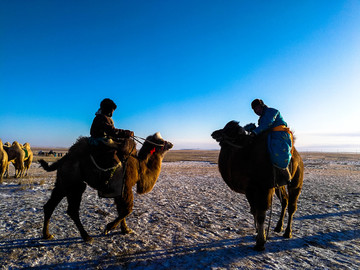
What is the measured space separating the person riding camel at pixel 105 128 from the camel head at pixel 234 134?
2.16 meters

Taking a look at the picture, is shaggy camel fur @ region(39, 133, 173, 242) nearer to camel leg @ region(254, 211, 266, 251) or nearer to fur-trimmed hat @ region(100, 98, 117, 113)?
fur-trimmed hat @ region(100, 98, 117, 113)

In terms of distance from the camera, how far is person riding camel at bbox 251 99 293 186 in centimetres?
411

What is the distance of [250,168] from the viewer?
14.0ft

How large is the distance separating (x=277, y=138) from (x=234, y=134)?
87 centimetres

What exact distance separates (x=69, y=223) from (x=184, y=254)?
352 cm

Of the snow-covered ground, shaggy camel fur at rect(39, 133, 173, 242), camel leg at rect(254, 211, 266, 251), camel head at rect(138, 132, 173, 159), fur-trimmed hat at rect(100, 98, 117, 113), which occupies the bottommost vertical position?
the snow-covered ground

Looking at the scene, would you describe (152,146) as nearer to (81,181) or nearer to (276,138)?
(81,181)

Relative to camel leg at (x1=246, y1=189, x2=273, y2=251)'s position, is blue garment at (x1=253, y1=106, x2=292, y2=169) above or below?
above

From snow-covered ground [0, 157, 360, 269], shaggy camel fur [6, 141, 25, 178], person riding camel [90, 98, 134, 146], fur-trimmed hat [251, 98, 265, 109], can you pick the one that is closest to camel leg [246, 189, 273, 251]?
snow-covered ground [0, 157, 360, 269]

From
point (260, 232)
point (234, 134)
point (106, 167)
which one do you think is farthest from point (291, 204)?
point (106, 167)

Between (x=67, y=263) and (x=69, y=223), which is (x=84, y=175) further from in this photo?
(x=69, y=223)

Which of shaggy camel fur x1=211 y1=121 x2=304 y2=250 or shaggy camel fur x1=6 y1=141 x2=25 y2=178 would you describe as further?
shaggy camel fur x1=6 y1=141 x2=25 y2=178

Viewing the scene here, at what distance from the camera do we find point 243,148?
4414 millimetres

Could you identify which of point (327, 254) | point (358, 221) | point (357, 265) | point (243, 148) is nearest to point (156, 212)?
point (243, 148)
